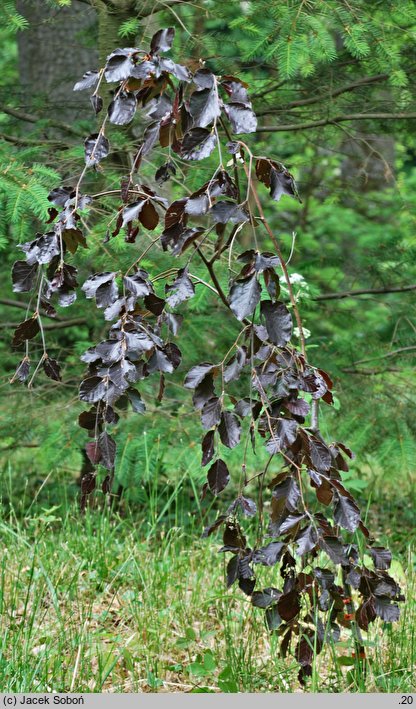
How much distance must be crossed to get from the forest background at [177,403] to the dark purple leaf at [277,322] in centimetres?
63

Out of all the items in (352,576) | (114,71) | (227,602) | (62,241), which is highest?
(114,71)

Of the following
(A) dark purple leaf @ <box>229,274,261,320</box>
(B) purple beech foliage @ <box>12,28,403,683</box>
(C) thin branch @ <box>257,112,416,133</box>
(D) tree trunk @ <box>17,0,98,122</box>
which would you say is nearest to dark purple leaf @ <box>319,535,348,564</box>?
(B) purple beech foliage @ <box>12,28,403,683</box>

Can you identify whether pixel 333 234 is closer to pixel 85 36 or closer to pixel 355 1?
pixel 85 36

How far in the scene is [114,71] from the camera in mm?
1744

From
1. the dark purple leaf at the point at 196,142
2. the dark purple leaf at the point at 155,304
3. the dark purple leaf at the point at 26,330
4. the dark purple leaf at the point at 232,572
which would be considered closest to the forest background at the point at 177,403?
the dark purple leaf at the point at 232,572

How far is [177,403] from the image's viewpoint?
13.7 ft

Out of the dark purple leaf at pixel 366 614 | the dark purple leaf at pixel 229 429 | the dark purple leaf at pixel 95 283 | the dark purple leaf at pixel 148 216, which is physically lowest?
the dark purple leaf at pixel 366 614

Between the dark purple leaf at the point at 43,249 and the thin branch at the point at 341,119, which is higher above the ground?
the thin branch at the point at 341,119

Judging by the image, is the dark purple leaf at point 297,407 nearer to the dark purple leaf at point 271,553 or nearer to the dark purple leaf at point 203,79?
the dark purple leaf at point 271,553

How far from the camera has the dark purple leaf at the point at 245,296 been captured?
5.40 ft

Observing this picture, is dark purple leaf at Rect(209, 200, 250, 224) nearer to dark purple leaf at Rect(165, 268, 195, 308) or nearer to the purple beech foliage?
the purple beech foliage

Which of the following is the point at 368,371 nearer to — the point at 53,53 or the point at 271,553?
the point at 271,553
